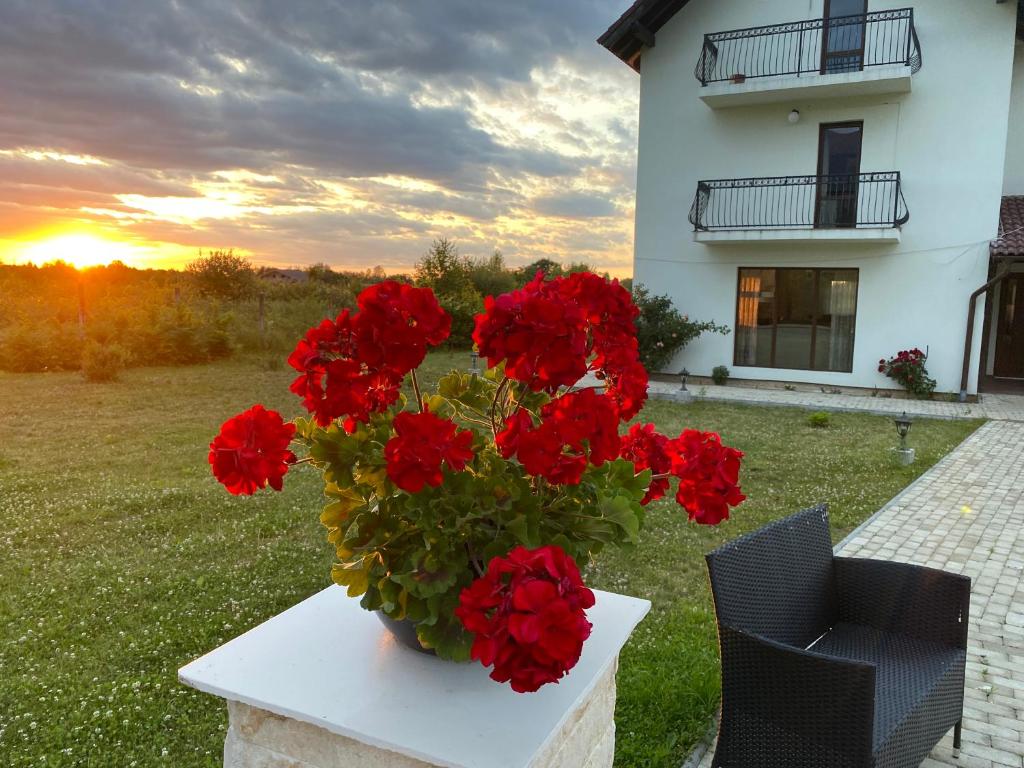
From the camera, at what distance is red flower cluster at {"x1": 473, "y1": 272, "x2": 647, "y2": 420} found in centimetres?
130

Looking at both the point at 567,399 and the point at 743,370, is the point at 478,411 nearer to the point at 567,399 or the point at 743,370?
the point at 567,399

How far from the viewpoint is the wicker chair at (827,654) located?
82.5 inches

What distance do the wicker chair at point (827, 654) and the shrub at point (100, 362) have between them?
13185 millimetres

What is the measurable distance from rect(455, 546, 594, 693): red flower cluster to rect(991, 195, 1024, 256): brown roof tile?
43.4 ft

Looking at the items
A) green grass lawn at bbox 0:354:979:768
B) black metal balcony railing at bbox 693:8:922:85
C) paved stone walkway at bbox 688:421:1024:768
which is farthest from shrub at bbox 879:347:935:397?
black metal balcony railing at bbox 693:8:922:85

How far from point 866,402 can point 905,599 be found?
10558mm

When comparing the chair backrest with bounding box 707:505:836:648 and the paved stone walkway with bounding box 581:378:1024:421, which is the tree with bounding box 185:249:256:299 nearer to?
the paved stone walkway with bounding box 581:378:1024:421

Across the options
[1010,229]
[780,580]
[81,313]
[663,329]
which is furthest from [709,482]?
[81,313]

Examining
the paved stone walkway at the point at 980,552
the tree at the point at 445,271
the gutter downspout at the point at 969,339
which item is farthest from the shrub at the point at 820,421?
the tree at the point at 445,271

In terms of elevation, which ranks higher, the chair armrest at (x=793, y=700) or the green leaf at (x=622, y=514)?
the green leaf at (x=622, y=514)

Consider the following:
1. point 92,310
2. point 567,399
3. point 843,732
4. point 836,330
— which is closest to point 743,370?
point 836,330

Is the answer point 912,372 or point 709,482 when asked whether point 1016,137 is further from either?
point 709,482

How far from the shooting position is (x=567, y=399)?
138 cm

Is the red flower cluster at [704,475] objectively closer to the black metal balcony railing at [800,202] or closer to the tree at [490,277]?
the black metal balcony railing at [800,202]
